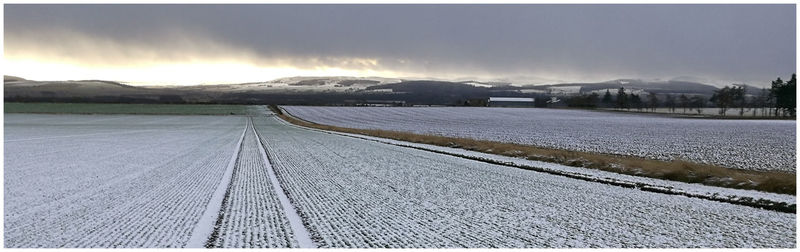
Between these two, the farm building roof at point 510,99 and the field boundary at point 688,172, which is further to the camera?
the farm building roof at point 510,99

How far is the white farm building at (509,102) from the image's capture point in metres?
185

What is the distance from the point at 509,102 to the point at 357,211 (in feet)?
603

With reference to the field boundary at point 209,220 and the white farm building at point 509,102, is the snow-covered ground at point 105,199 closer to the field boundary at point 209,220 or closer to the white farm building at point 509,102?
the field boundary at point 209,220

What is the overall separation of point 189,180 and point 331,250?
7913 mm

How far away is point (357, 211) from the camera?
9.13 m

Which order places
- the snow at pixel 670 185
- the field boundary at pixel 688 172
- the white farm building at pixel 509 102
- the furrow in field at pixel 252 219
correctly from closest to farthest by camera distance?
the furrow in field at pixel 252 219 → the snow at pixel 670 185 → the field boundary at pixel 688 172 → the white farm building at pixel 509 102

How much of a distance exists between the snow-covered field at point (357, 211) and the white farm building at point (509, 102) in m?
173

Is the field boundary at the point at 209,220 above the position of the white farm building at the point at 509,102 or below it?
above

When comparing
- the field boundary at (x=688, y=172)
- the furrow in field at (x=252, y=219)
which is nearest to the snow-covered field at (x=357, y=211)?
the furrow in field at (x=252, y=219)

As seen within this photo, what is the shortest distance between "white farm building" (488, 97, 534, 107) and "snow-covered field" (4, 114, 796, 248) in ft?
569

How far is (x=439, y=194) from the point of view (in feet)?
36.3

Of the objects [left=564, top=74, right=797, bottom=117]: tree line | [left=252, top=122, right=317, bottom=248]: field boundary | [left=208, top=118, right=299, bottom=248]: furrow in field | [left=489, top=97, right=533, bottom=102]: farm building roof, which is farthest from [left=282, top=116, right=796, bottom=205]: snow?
[left=489, top=97, right=533, bottom=102]: farm building roof

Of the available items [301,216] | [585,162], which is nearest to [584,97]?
[585,162]

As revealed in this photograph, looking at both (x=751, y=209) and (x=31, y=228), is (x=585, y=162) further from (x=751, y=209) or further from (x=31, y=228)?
(x=31, y=228)
